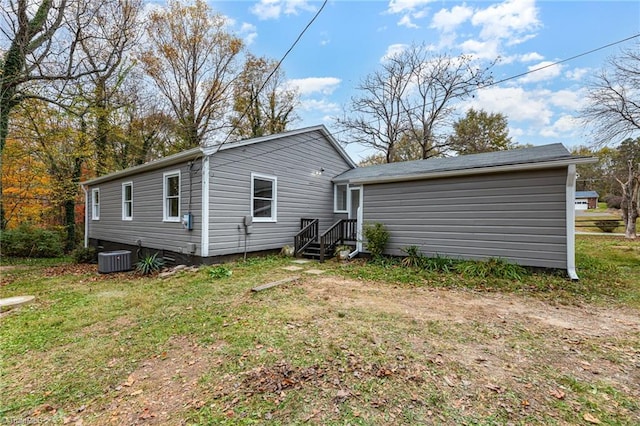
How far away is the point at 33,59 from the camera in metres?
7.44

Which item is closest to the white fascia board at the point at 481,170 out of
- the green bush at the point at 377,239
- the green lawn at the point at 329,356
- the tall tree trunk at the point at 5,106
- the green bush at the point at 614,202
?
the green bush at the point at 377,239

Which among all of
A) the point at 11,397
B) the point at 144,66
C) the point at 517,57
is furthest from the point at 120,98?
the point at 517,57

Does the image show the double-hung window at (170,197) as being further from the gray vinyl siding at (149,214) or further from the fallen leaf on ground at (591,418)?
the fallen leaf on ground at (591,418)

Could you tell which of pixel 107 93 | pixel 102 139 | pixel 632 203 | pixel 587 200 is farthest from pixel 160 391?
pixel 587 200

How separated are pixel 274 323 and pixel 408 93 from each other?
20.5 metres

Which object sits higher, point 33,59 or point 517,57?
point 517,57

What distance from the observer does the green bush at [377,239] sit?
8.09 meters

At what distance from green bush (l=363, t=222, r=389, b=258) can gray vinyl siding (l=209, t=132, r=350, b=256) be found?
308 cm

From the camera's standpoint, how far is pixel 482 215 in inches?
272

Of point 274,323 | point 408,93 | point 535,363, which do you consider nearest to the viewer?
point 535,363

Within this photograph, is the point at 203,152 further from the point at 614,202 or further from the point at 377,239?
the point at 614,202

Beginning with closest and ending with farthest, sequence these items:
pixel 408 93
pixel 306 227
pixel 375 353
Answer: pixel 375 353 → pixel 306 227 → pixel 408 93

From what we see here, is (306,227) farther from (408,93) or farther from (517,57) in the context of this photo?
(408,93)

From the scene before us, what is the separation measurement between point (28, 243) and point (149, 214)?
7.87 metres
